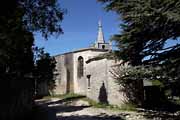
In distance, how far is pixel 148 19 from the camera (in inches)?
578

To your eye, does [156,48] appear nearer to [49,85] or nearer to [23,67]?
[23,67]

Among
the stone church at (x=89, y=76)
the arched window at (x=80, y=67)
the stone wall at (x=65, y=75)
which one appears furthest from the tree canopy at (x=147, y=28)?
the stone wall at (x=65, y=75)

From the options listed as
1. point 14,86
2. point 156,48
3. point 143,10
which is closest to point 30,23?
point 14,86

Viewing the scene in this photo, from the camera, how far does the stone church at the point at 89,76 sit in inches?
976

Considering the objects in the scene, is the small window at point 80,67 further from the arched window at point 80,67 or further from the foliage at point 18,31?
the foliage at point 18,31

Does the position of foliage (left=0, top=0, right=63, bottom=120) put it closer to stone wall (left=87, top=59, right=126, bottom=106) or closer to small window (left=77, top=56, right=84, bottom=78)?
stone wall (left=87, top=59, right=126, bottom=106)

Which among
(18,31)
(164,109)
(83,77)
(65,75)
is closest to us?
(18,31)

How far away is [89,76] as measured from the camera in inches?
1181

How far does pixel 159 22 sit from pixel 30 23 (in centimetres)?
585

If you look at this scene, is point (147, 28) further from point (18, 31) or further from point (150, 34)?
point (18, 31)

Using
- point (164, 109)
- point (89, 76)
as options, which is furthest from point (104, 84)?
point (164, 109)

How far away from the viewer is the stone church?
24.8 m

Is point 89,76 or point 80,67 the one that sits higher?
point 80,67

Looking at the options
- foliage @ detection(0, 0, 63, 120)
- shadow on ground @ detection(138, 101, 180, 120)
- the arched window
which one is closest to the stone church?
the arched window
